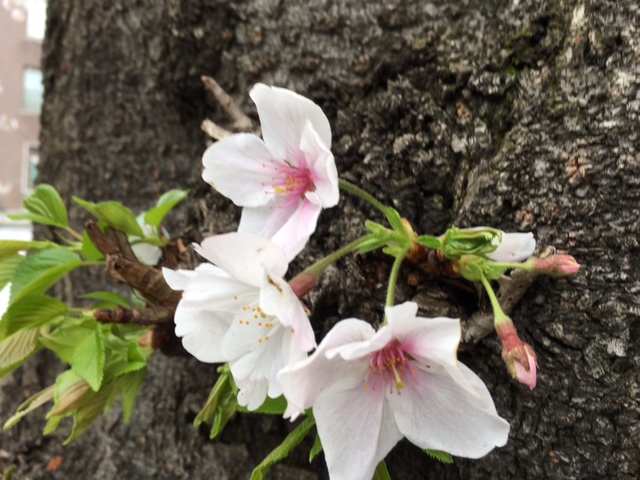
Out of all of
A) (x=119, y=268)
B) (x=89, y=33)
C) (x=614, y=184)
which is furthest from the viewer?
(x=89, y=33)

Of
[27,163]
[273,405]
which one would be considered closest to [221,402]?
[273,405]

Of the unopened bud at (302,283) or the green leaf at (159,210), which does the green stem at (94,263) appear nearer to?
the green leaf at (159,210)

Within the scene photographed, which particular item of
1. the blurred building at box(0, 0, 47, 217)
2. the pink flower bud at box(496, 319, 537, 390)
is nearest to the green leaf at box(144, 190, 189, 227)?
the pink flower bud at box(496, 319, 537, 390)

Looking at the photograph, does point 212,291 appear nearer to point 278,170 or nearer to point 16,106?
point 278,170

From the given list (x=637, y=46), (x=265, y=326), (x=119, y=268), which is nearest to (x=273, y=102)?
(x=265, y=326)

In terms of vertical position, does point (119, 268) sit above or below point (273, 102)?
below

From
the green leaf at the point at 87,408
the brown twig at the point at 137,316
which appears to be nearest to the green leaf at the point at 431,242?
the brown twig at the point at 137,316

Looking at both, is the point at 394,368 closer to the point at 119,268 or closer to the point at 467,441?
the point at 467,441
